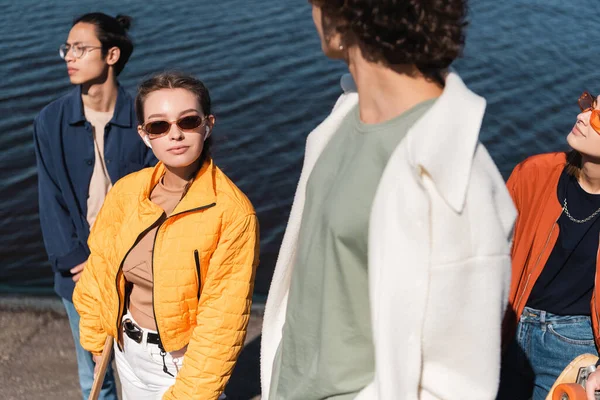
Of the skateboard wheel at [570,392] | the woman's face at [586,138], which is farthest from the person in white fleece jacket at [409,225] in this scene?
the woman's face at [586,138]

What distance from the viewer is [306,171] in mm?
1979

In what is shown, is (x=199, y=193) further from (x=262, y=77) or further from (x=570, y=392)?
(x=262, y=77)

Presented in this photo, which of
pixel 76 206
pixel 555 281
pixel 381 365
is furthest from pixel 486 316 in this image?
→ pixel 76 206

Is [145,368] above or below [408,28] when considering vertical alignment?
below

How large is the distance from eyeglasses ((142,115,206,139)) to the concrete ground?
5.90 feet

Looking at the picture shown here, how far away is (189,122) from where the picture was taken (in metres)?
2.67

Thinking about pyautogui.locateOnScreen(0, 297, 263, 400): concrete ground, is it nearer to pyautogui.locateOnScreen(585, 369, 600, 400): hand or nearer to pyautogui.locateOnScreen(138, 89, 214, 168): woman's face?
pyautogui.locateOnScreen(138, 89, 214, 168): woman's face

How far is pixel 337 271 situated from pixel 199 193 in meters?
1.04

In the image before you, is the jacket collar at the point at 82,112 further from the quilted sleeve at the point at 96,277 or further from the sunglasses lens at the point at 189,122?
the sunglasses lens at the point at 189,122

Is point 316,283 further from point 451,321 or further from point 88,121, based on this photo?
point 88,121

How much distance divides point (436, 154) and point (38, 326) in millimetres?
3616

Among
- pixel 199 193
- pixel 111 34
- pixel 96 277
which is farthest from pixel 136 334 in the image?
pixel 111 34

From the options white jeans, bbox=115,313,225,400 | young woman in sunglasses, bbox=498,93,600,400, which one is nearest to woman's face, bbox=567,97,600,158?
young woman in sunglasses, bbox=498,93,600,400

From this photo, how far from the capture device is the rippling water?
22.3ft
